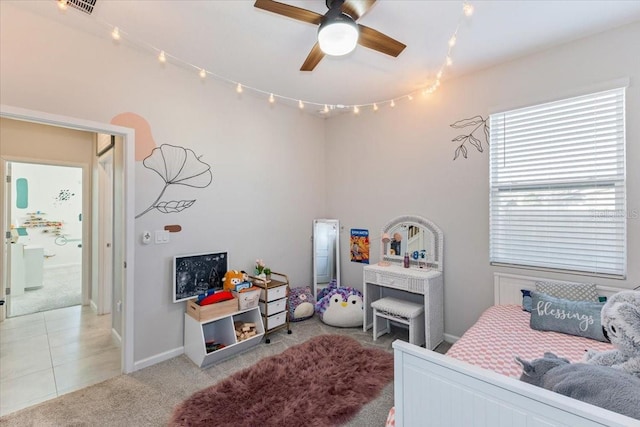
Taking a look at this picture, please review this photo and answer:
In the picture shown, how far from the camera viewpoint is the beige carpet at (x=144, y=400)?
1.89 m

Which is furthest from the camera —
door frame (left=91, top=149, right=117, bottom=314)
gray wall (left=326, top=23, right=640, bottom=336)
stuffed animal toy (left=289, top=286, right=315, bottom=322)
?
door frame (left=91, top=149, right=117, bottom=314)

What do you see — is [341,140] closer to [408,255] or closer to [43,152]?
[408,255]

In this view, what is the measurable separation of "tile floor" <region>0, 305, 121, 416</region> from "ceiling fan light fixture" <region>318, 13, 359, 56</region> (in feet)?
10.0

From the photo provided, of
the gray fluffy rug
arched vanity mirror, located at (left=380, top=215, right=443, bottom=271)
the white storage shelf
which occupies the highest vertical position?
arched vanity mirror, located at (left=380, top=215, right=443, bottom=271)

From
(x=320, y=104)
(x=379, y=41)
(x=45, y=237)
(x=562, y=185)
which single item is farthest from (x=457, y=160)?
(x=45, y=237)

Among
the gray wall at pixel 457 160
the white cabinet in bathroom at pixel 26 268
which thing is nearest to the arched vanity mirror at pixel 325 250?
the gray wall at pixel 457 160

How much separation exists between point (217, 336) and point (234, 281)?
1.88ft

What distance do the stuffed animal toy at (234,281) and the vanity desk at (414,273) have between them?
1.33 meters

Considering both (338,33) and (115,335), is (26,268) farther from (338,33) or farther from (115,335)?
(338,33)

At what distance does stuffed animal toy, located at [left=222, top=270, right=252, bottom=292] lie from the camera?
2.88 meters

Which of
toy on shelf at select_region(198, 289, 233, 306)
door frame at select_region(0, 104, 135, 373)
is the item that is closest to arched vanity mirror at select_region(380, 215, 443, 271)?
toy on shelf at select_region(198, 289, 233, 306)

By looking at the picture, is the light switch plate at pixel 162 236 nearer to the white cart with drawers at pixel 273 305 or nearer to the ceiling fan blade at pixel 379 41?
the white cart with drawers at pixel 273 305

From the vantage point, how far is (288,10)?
1.59m

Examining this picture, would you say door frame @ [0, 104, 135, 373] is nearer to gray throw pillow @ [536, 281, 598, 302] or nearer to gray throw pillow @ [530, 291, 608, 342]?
gray throw pillow @ [530, 291, 608, 342]
